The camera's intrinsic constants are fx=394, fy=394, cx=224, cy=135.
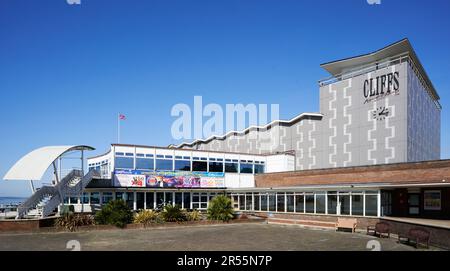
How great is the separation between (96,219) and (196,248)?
9.58 meters

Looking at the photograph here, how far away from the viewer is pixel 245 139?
160 feet

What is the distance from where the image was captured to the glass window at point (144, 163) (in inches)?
1254

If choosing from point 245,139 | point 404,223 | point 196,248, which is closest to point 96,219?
point 196,248

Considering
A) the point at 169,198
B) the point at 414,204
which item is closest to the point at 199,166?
the point at 169,198

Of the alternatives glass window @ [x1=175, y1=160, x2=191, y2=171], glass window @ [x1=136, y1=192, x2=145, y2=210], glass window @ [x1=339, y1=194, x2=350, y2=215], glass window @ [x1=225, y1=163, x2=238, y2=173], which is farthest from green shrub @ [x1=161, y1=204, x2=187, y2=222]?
glass window @ [x1=225, y1=163, x2=238, y2=173]

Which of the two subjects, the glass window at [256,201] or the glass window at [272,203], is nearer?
the glass window at [272,203]

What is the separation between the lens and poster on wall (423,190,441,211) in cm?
2425

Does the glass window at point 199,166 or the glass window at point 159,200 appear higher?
the glass window at point 199,166

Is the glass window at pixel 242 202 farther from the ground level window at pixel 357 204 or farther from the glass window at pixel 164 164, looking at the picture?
the ground level window at pixel 357 204

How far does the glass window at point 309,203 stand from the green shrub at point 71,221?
15121 millimetres

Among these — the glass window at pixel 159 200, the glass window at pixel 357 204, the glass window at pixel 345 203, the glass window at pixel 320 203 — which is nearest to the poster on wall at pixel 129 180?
the glass window at pixel 159 200

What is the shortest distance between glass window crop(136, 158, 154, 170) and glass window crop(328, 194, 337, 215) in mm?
14378

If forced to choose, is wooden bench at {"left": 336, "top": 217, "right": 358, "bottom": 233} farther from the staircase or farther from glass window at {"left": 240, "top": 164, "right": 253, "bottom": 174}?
the staircase

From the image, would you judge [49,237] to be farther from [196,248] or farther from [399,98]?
[399,98]
